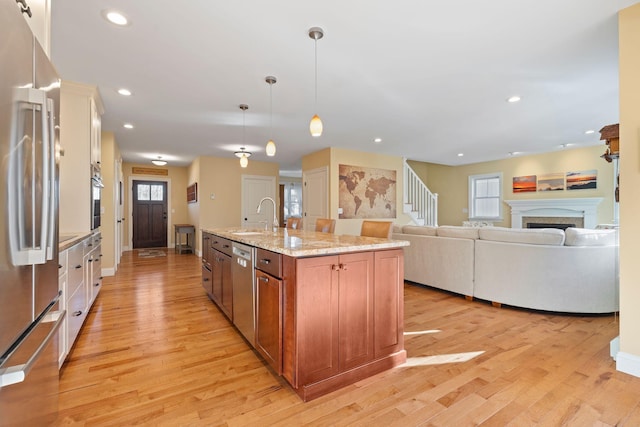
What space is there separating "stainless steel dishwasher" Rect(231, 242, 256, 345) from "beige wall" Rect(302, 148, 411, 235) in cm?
378

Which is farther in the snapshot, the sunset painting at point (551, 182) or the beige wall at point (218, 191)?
the beige wall at point (218, 191)

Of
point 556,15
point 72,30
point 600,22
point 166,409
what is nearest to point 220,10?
point 72,30

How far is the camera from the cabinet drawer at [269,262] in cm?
188

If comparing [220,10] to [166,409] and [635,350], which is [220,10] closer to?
[166,409]

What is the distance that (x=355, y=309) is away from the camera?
6.39 ft

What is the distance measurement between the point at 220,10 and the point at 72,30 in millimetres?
1214

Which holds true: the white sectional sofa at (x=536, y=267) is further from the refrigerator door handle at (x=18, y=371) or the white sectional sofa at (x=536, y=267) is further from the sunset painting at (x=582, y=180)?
the sunset painting at (x=582, y=180)

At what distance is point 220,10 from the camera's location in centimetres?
206

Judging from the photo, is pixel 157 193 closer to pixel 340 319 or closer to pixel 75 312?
pixel 75 312

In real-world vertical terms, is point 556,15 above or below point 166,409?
above

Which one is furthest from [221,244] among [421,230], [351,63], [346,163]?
[346,163]

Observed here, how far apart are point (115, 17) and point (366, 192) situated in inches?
212

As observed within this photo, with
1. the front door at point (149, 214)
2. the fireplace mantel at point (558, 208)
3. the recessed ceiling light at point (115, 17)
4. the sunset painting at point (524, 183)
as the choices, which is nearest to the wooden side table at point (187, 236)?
the front door at point (149, 214)

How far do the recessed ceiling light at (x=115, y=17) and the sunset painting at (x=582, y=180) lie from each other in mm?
8358
